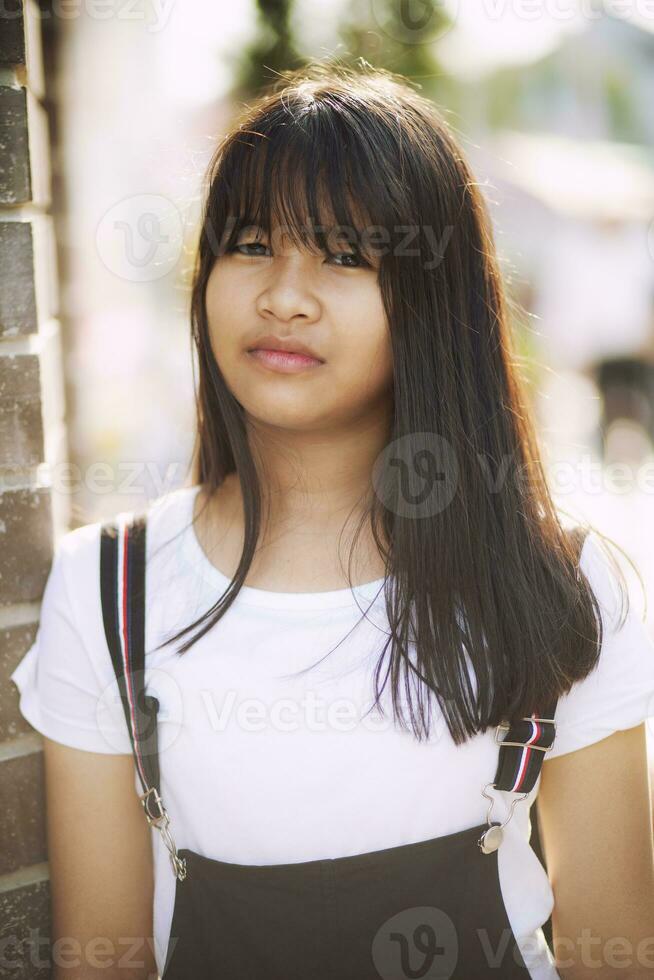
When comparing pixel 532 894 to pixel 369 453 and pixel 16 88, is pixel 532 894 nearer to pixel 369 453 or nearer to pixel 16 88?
pixel 369 453

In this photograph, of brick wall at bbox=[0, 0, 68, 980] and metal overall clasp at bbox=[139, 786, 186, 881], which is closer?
brick wall at bbox=[0, 0, 68, 980]

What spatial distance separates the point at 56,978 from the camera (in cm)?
126

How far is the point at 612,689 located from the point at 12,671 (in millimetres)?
874

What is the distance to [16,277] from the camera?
43.7 inches

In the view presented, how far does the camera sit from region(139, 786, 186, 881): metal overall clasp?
1.19 metres

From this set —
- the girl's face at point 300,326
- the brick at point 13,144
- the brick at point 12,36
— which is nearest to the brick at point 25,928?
the girl's face at point 300,326

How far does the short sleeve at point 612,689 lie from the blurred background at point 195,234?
0.07 m

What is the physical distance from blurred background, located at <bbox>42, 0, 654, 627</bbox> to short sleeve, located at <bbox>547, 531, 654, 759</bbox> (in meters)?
0.07

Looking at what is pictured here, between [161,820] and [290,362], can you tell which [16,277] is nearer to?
[290,362]

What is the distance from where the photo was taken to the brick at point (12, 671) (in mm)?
1194

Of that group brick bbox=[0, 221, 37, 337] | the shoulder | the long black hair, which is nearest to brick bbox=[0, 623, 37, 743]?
the shoulder

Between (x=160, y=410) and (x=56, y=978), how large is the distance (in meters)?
2.52

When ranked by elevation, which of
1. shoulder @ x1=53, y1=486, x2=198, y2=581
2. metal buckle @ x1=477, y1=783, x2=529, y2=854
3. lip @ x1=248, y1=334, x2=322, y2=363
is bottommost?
metal buckle @ x1=477, y1=783, x2=529, y2=854

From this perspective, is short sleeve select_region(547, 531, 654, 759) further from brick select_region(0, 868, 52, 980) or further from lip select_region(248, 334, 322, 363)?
brick select_region(0, 868, 52, 980)
